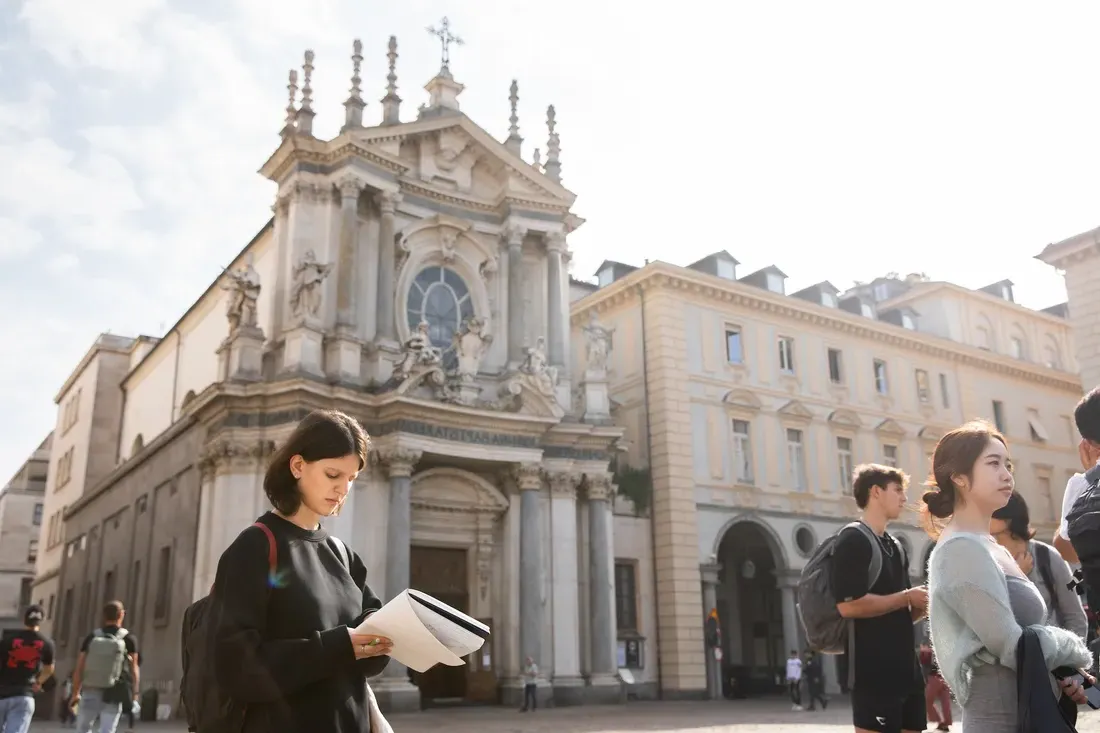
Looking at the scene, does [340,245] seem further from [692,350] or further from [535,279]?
[692,350]

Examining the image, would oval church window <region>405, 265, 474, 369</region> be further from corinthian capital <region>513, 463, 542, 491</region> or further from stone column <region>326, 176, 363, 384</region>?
corinthian capital <region>513, 463, 542, 491</region>

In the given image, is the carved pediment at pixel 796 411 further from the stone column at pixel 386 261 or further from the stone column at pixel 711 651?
the stone column at pixel 386 261

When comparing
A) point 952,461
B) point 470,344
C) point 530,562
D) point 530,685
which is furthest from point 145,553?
point 952,461

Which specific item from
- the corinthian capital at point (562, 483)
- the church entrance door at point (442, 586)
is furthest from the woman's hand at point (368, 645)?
the corinthian capital at point (562, 483)

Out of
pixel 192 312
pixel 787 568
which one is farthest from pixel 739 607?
pixel 192 312

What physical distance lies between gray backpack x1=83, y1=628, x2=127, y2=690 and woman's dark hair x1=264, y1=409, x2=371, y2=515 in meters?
8.28

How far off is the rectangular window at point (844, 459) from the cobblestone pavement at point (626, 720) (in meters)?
10.3

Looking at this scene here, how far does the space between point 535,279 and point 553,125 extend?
17.9 ft

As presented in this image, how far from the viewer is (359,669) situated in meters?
3.59

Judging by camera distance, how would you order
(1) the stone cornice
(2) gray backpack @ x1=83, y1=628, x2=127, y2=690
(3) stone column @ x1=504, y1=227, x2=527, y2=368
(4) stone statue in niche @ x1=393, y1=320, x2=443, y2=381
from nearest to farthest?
1. (2) gray backpack @ x1=83, y1=628, x2=127, y2=690
2. (4) stone statue in niche @ x1=393, y1=320, x2=443, y2=381
3. (3) stone column @ x1=504, y1=227, x2=527, y2=368
4. (1) the stone cornice

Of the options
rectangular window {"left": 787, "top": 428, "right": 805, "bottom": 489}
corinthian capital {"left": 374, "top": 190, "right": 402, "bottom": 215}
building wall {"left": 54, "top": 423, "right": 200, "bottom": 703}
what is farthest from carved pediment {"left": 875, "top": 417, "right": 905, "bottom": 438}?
building wall {"left": 54, "top": 423, "right": 200, "bottom": 703}

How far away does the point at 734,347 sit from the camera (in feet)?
110

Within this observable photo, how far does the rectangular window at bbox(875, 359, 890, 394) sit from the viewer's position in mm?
37625

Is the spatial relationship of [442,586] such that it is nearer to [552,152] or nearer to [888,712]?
[552,152]
